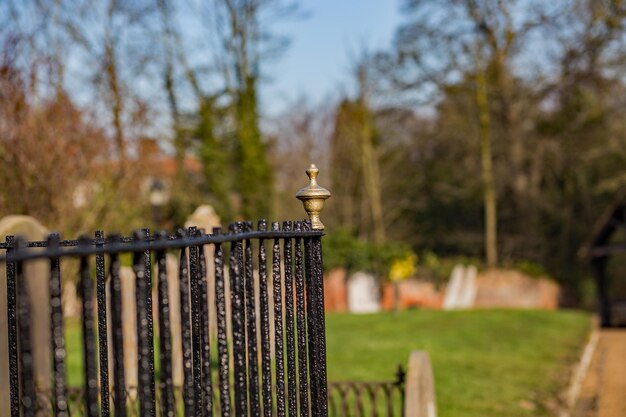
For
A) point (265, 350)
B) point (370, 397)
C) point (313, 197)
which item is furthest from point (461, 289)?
point (265, 350)

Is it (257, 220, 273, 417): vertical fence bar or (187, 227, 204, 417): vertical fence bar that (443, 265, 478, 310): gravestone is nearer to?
(257, 220, 273, 417): vertical fence bar

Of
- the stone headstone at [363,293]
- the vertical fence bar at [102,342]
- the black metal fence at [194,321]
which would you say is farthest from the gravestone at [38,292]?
the stone headstone at [363,293]

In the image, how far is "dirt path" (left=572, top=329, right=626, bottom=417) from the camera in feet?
32.7

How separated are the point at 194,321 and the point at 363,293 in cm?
2521

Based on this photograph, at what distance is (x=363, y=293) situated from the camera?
92.7 feet

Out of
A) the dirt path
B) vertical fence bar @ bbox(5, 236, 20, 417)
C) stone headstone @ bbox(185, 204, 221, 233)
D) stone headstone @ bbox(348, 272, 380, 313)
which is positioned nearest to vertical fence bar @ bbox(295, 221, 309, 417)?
vertical fence bar @ bbox(5, 236, 20, 417)

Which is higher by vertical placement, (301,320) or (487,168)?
(487,168)

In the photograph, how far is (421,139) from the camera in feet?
111

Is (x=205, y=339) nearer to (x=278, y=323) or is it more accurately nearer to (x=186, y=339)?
(x=186, y=339)

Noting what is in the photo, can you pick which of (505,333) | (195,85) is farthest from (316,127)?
(505,333)

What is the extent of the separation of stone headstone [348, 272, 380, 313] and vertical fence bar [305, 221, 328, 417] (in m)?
23.4

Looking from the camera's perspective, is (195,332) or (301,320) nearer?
(195,332)

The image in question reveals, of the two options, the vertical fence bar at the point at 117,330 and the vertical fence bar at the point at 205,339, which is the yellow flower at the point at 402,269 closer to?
the vertical fence bar at the point at 205,339

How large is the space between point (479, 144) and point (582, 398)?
67.5 ft
